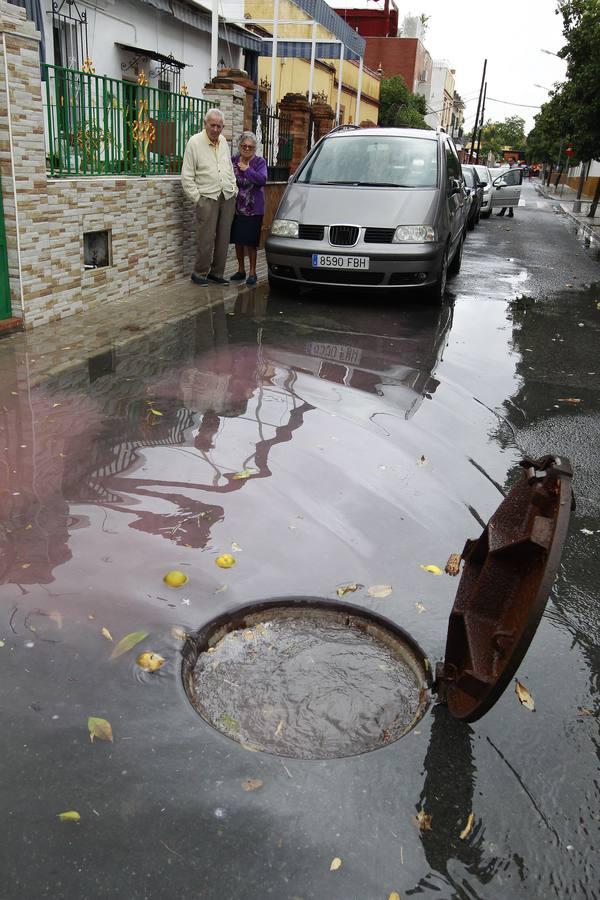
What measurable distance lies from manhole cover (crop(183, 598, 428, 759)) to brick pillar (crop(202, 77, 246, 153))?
1002 cm

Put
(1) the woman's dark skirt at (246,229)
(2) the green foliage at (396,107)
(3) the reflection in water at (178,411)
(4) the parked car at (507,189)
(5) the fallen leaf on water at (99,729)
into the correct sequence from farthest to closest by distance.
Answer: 1. (2) the green foliage at (396,107)
2. (4) the parked car at (507,189)
3. (1) the woman's dark skirt at (246,229)
4. (3) the reflection in water at (178,411)
5. (5) the fallen leaf on water at (99,729)

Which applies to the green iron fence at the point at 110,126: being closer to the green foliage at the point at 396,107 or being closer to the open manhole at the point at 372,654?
the open manhole at the point at 372,654

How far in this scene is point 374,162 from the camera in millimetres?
9727

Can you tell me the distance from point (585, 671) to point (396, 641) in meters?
0.69

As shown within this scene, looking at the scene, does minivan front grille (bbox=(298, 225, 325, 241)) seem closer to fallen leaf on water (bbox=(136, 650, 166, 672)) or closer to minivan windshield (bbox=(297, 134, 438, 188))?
minivan windshield (bbox=(297, 134, 438, 188))

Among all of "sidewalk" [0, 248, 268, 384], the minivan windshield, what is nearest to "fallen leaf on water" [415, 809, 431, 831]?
"sidewalk" [0, 248, 268, 384]

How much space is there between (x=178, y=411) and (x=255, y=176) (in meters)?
5.45

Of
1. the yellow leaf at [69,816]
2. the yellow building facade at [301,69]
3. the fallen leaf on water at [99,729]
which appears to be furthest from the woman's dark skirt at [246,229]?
the yellow building facade at [301,69]

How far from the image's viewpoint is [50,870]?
194 centimetres

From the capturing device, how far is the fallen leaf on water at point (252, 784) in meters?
2.21

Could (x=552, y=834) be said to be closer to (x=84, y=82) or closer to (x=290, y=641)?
(x=290, y=641)

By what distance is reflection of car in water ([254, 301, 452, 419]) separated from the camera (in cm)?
619

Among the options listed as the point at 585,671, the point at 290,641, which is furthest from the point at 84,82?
the point at 585,671

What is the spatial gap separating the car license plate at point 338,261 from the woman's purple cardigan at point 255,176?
1569mm
